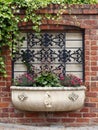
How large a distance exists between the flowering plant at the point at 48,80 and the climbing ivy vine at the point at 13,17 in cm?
43

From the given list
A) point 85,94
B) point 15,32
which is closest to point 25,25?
point 15,32

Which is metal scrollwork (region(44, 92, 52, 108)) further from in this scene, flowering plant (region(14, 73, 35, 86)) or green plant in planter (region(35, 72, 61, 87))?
flowering plant (region(14, 73, 35, 86))

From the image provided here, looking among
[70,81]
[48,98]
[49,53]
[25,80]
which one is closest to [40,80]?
[25,80]

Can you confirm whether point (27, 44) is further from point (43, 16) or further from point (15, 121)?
point (15, 121)

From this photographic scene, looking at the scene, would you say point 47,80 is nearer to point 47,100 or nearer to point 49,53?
point 47,100

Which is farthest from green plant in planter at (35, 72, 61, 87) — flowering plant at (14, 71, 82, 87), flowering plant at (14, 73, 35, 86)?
flowering plant at (14, 73, 35, 86)

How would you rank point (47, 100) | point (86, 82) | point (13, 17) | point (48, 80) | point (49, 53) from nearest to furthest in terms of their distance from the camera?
point (47, 100), point (48, 80), point (13, 17), point (86, 82), point (49, 53)

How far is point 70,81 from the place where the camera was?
7211 mm

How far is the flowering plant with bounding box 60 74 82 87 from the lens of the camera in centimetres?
720

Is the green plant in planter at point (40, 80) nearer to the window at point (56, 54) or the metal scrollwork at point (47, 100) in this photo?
the metal scrollwork at point (47, 100)

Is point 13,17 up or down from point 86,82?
up

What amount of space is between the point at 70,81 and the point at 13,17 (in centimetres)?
151

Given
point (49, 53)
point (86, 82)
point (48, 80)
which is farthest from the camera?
point (49, 53)

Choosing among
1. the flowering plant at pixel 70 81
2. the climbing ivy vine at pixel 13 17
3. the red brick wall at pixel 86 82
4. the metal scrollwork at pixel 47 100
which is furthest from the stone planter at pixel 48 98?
the climbing ivy vine at pixel 13 17
